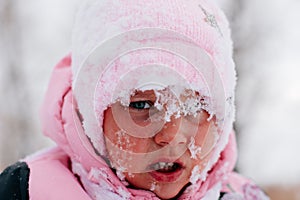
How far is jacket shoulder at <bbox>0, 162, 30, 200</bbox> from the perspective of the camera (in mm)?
1058

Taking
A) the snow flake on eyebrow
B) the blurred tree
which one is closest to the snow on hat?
the snow flake on eyebrow

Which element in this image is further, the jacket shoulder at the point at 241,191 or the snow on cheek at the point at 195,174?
the jacket shoulder at the point at 241,191

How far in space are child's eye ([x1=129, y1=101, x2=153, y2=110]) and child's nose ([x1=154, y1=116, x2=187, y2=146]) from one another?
0.14ft

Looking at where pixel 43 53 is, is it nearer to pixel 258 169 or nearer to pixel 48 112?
pixel 258 169

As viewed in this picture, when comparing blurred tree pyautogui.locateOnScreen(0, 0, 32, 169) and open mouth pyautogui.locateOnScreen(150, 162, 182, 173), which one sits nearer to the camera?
open mouth pyautogui.locateOnScreen(150, 162, 182, 173)

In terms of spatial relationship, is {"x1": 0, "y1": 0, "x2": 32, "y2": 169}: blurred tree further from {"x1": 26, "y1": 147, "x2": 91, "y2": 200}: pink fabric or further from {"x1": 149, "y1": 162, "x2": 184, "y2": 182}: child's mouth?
{"x1": 149, "y1": 162, "x2": 184, "y2": 182}: child's mouth

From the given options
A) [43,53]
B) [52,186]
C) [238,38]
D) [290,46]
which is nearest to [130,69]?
[52,186]

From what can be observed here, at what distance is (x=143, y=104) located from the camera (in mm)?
950

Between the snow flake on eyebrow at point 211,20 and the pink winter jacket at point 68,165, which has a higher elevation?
the snow flake on eyebrow at point 211,20

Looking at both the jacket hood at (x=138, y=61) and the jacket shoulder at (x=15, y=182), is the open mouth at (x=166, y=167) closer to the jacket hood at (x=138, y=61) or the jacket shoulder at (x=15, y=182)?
the jacket hood at (x=138, y=61)

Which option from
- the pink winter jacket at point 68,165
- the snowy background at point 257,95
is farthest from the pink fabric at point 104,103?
the snowy background at point 257,95

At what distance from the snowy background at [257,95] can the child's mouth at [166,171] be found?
1819 mm

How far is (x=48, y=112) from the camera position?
1.14 m

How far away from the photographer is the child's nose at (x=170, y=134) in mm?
938
